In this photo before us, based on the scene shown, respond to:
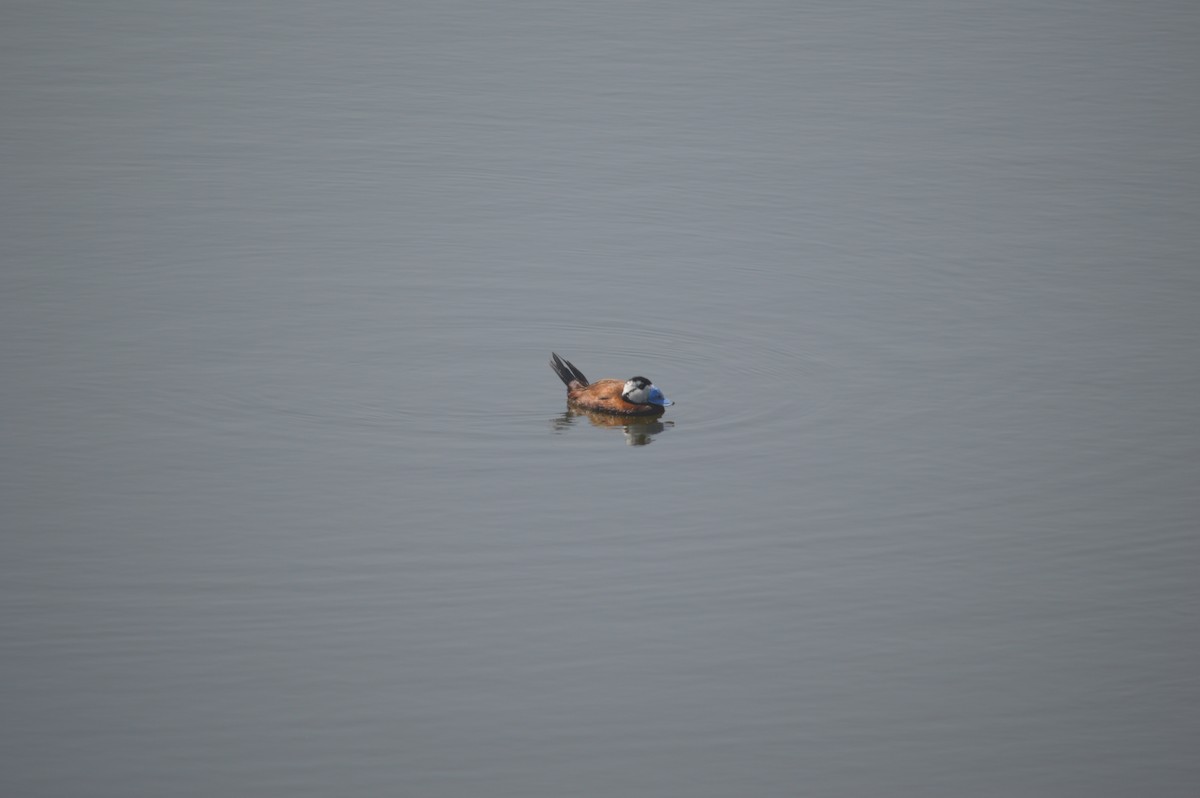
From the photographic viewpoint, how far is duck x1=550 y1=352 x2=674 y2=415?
1577 centimetres

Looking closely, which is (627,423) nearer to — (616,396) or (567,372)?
(616,396)

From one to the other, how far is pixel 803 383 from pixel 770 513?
3385mm

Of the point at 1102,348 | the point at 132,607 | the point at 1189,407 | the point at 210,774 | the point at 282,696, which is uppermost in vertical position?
the point at 1102,348

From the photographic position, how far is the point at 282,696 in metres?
10.6

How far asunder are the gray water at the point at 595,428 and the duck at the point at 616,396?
196 millimetres

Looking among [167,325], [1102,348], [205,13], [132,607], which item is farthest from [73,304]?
[205,13]

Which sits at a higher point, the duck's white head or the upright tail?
the upright tail

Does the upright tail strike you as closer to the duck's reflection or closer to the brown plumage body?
the brown plumage body

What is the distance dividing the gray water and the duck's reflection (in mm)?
67

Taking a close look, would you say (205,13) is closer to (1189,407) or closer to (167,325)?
(167,325)

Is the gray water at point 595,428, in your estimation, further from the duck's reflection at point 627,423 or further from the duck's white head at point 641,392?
the duck's white head at point 641,392

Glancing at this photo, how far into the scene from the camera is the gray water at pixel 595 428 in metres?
10.4

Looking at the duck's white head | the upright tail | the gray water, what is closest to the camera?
the gray water

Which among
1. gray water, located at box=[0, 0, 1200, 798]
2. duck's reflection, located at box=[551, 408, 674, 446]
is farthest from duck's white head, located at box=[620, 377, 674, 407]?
gray water, located at box=[0, 0, 1200, 798]
